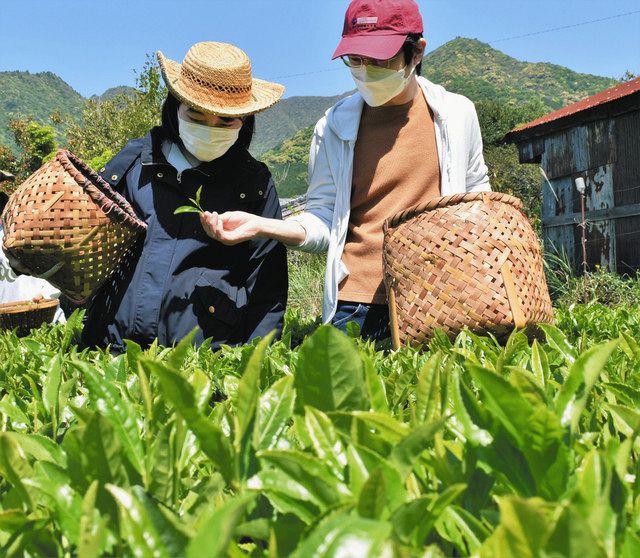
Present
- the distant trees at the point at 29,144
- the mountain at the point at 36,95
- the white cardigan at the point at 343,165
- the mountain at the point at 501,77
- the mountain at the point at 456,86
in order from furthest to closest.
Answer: the mountain at the point at 36,95
the mountain at the point at 456,86
the mountain at the point at 501,77
the distant trees at the point at 29,144
the white cardigan at the point at 343,165

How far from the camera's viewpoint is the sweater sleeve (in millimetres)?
3070

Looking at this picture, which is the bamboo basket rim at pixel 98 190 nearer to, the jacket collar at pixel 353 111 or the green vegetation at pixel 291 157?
the jacket collar at pixel 353 111

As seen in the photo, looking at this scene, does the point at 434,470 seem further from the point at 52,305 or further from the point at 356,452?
the point at 52,305

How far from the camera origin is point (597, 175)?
40.8 ft

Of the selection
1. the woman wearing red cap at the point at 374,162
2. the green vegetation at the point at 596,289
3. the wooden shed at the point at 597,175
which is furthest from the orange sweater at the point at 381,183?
the wooden shed at the point at 597,175

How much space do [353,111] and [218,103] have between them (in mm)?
598

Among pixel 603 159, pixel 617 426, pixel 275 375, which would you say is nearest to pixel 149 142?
pixel 275 375

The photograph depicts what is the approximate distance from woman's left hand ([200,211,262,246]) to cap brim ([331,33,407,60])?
748 mm

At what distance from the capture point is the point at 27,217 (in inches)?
98.3

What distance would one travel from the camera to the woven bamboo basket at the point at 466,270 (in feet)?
6.81

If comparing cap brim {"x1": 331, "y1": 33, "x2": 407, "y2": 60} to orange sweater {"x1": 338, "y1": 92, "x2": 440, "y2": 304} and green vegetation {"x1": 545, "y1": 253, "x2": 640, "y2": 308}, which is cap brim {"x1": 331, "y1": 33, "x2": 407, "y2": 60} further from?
green vegetation {"x1": 545, "y1": 253, "x2": 640, "y2": 308}

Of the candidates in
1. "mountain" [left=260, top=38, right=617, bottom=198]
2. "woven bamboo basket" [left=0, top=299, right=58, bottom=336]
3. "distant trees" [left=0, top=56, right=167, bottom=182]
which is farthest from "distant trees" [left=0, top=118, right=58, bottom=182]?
"mountain" [left=260, top=38, right=617, bottom=198]

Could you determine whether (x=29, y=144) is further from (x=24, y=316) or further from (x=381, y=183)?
(x=381, y=183)

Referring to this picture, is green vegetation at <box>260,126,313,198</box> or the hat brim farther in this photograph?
green vegetation at <box>260,126,313,198</box>
